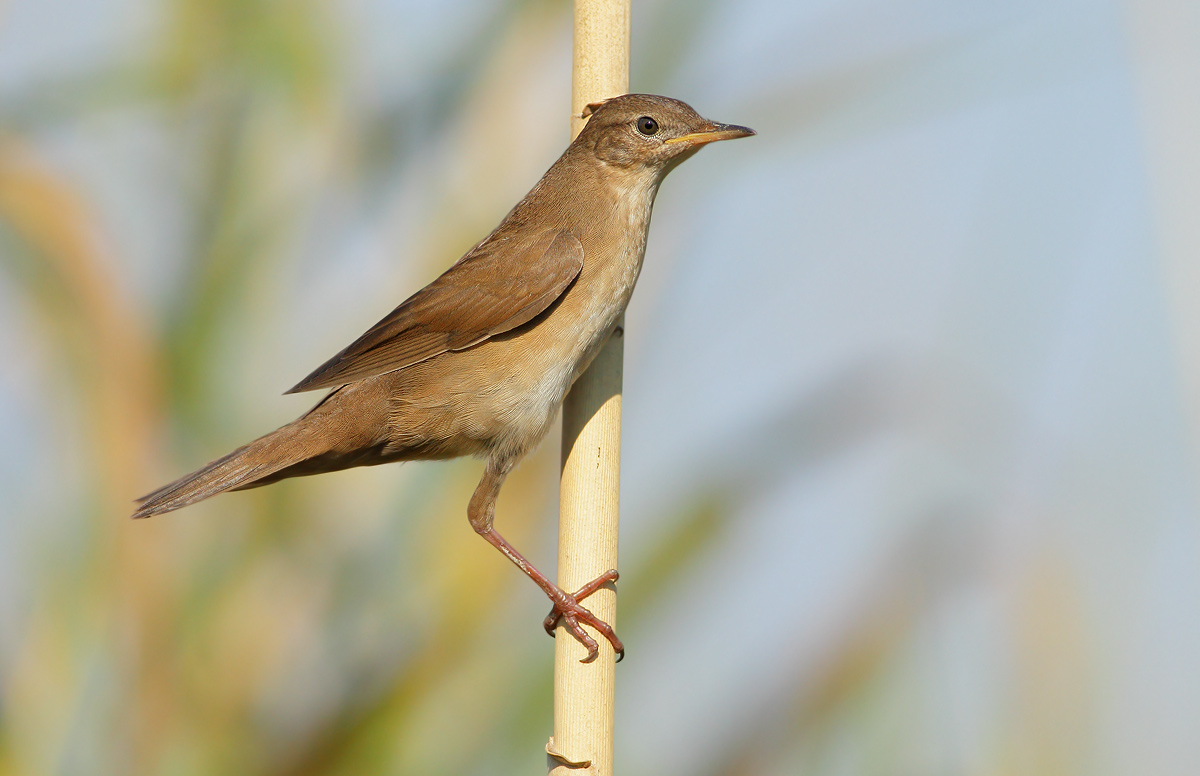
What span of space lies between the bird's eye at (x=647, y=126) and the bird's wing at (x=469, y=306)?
0.30m

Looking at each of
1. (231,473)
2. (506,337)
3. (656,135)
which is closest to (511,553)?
(506,337)

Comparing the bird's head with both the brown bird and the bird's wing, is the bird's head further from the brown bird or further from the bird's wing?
the bird's wing

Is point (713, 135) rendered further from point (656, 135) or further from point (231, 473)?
point (231, 473)

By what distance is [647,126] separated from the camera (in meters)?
2.48

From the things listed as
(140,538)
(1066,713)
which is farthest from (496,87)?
(1066,713)

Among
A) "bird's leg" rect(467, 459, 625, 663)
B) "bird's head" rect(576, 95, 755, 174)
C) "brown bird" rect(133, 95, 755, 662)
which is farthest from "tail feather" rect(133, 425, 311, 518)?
"bird's head" rect(576, 95, 755, 174)

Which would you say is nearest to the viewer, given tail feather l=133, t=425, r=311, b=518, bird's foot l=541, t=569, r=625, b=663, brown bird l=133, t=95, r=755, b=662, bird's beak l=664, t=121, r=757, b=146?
bird's foot l=541, t=569, r=625, b=663

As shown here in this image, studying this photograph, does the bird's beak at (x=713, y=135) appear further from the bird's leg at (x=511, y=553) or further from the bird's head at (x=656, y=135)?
the bird's leg at (x=511, y=553)

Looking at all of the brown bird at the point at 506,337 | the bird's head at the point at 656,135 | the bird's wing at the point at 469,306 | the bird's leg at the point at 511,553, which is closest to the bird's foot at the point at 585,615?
the bird's leg at the point at 511,553

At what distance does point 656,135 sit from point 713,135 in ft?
0.45

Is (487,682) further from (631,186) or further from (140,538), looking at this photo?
(631,186)

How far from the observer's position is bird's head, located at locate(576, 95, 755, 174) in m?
2.45

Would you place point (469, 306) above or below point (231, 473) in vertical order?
above

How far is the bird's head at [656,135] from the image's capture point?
96.4 inches
